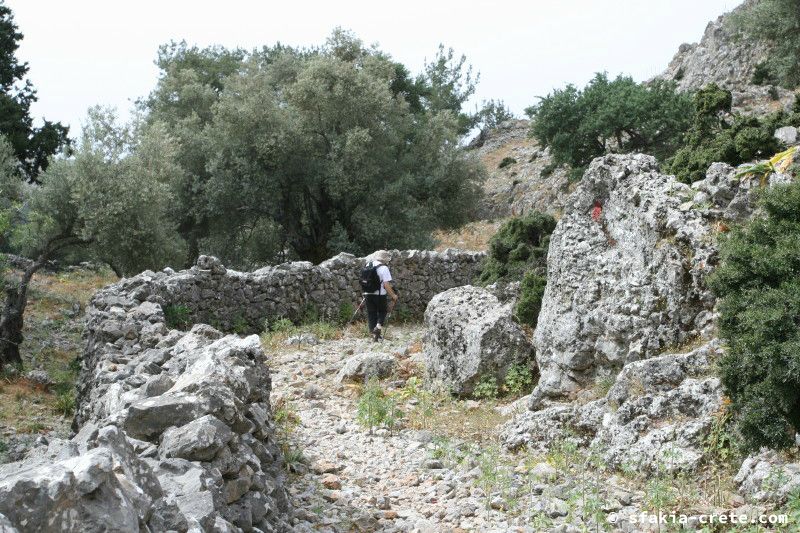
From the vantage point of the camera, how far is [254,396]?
768 cm

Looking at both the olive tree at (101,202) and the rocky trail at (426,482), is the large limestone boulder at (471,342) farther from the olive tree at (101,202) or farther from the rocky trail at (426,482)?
the olive tree at (101,202)

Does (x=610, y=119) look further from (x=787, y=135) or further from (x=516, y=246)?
(x=787, y=135)

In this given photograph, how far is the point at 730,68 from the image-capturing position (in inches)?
1661

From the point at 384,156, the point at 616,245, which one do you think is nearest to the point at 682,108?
the point at 384,156

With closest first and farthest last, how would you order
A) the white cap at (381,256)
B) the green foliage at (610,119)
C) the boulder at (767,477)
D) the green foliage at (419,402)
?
the boulder at (767,477), the green foliage at (419,402), the white cap at (381,256), the green foliage at (610,119)

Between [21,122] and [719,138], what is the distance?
25741 millimetres

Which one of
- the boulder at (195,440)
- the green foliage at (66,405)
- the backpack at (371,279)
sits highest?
the backpack at (371,279)

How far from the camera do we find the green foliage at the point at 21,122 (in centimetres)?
2822

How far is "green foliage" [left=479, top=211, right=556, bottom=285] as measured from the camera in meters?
15.9

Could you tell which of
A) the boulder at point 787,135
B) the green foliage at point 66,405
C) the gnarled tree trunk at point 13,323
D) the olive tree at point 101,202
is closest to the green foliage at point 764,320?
the boulder at point 787,135

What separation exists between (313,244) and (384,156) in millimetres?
3673

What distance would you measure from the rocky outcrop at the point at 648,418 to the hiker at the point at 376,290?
7266mm

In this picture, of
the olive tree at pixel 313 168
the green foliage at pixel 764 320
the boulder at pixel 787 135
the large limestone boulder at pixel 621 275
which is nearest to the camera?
the green foliage at pixel 764 320

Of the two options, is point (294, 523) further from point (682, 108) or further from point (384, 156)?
point (682, 108)
